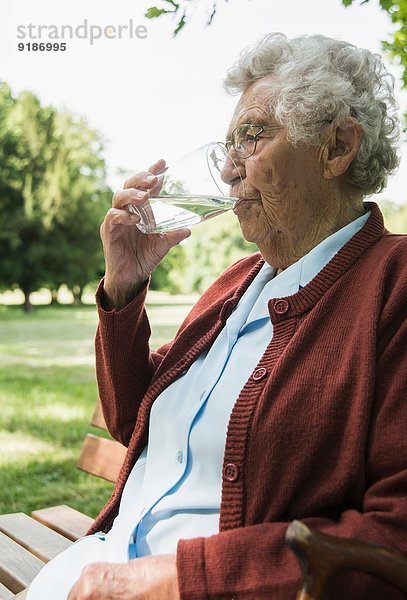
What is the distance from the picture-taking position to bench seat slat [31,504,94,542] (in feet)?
8.64

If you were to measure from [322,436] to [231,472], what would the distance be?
21 centimetres

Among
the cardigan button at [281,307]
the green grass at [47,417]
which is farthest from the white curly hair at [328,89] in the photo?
the green grass at [47,417]

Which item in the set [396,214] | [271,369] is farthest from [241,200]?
[396,214]

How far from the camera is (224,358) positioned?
76.3 inches

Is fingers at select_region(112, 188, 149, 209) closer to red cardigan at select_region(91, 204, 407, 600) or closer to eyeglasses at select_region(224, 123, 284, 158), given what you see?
eyeglasses at select_region(224, 123, 284, 158)

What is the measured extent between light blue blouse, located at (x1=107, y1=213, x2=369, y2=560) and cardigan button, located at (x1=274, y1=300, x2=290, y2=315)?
0.33 ft

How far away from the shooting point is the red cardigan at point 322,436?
57.1 inches

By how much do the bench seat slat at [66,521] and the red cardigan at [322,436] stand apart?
1177mm

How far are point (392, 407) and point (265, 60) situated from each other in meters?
0.97

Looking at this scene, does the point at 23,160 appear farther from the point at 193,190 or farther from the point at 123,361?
the point at 193,190

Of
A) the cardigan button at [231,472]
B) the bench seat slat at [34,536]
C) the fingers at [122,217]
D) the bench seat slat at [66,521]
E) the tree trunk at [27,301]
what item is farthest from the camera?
the tree trunk at [27,301]

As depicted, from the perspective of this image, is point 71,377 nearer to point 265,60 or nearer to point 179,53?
point 179,53

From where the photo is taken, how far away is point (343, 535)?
1.47 m

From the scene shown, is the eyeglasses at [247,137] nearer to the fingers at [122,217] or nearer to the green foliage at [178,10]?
the fingers at [122,217]
